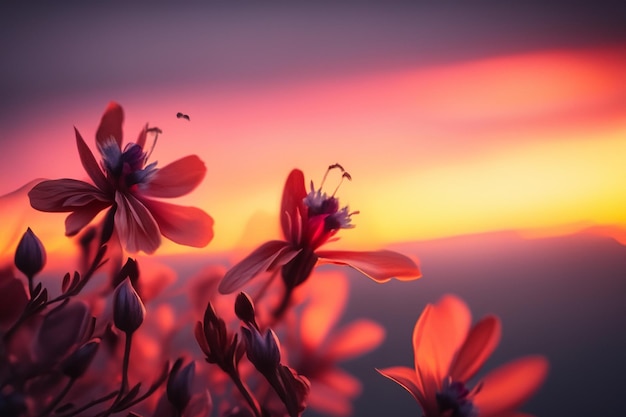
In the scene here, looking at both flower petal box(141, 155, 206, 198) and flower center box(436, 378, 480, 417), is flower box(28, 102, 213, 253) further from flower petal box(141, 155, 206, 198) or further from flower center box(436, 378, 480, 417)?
flower center box(436, 378, 480, 417)

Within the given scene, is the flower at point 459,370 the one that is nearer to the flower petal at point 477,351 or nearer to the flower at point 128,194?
the flower petal at point 477,351

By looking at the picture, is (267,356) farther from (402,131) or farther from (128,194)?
(402,131)

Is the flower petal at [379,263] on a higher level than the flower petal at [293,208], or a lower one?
lower

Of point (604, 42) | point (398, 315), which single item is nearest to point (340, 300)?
point (398, 315)

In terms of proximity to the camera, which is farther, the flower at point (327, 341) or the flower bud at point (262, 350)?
the flower at point (327, 341)

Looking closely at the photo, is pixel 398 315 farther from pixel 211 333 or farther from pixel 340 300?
pixel 211 333

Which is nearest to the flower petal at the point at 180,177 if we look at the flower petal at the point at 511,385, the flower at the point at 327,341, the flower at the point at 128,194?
the flower at the point at 128,194

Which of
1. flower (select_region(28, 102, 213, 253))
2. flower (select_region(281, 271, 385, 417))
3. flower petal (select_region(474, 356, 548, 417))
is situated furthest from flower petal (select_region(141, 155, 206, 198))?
flower petal (select_region(474, 356, 548, 417))
